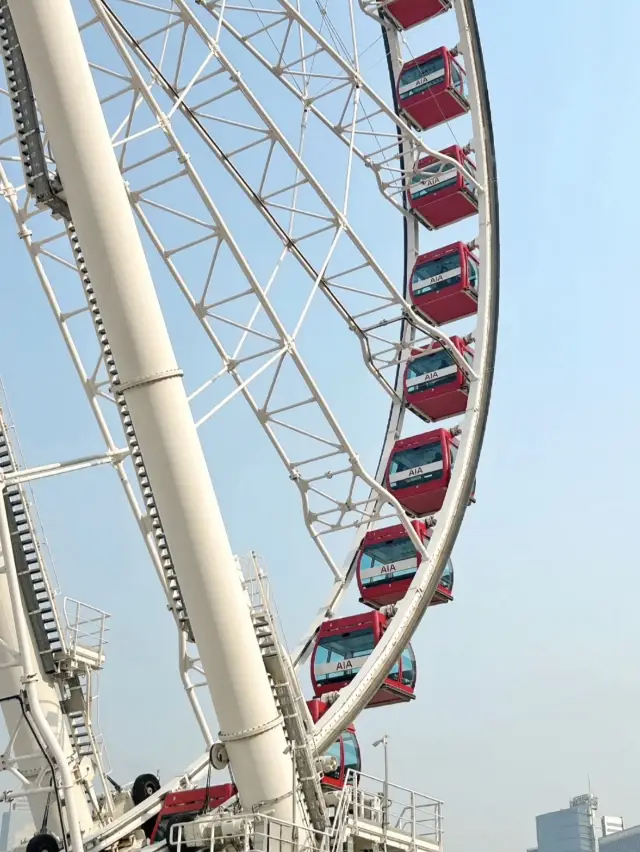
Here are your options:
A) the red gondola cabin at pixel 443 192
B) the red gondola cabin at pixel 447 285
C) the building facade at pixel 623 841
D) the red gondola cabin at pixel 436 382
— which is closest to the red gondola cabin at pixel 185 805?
the red gondola cabin at pixel 436 382

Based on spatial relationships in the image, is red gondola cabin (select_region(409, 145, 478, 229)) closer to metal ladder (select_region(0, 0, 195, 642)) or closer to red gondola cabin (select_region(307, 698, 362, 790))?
red gondola cabin (select_region(307, 698, 362, 790))

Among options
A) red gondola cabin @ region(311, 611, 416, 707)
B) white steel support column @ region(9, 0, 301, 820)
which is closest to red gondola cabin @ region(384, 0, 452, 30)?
red gondola cabin @ region(311, 611, 416, 707)

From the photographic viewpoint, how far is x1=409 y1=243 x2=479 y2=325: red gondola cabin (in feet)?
110

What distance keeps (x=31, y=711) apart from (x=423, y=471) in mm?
14159

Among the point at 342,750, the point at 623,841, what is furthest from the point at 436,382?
the point at 623,841

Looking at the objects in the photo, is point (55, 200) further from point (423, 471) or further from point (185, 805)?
point (423, 471)

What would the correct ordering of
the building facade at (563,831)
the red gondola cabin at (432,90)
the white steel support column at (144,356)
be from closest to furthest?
the white steel support column at (144,356) → the red gondola cabin at (432,90) → the building facade at (563,831)

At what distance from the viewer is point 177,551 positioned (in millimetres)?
15586

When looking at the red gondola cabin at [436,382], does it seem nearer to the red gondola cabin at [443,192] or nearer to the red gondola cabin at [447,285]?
the red gondola cabin at [447,285]

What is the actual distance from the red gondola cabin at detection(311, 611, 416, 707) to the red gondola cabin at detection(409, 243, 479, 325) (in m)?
9.26

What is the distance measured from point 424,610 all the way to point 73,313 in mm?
10391

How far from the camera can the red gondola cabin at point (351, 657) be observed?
27.4m

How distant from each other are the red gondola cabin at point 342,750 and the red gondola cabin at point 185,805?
365 centimetres

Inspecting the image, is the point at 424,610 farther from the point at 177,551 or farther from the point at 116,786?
the point at 177,551
